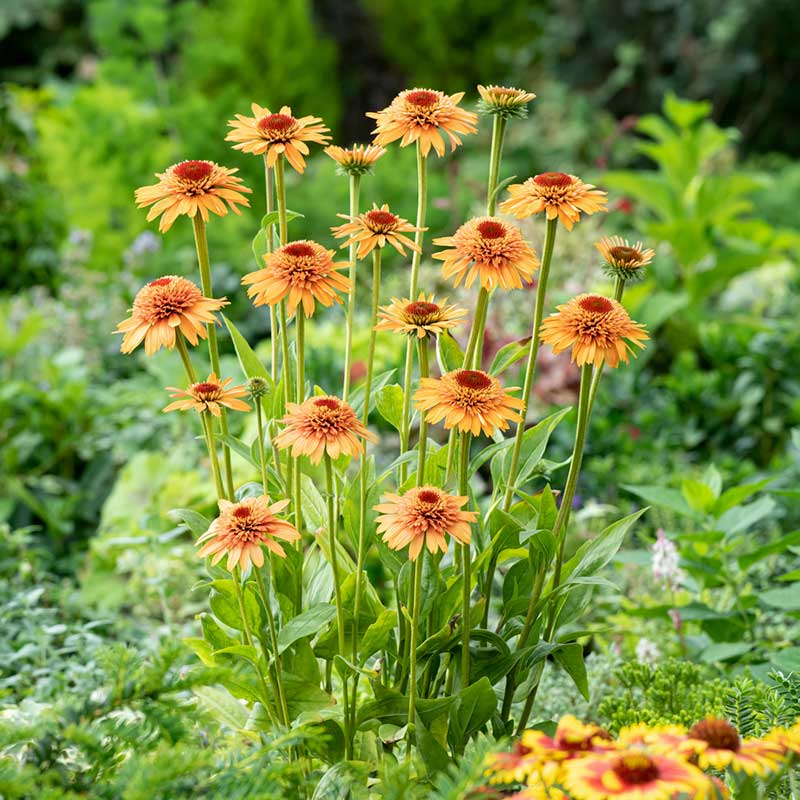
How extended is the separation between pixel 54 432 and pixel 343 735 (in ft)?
6.51

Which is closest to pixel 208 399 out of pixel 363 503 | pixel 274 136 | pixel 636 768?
pixel 363 503

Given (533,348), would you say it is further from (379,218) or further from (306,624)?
(306,624)

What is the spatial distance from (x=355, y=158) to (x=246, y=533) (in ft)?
1.59

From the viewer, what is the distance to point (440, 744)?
1.30 meters

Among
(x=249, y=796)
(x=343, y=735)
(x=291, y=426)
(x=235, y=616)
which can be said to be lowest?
(x=343, y=735)

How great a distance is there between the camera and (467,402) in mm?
1110

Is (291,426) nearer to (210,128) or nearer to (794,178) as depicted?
(210,128)

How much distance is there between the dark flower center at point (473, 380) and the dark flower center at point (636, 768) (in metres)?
0.44

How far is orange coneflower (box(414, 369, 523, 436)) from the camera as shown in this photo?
3.61 feet

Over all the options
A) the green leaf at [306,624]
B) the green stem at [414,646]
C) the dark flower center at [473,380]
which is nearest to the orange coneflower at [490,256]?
the dark flower center at [473,380]

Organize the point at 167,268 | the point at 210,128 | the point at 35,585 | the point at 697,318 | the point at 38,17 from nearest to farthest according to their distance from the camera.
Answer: the point at 35,585 → the point at 697,318 → the point at 167,268 → the point at 210,128 → the point at 38,17

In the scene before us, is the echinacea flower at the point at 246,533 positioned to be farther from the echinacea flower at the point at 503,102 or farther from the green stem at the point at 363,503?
the echinacea flower at the point at 503,102

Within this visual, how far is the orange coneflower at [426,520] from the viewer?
108cm

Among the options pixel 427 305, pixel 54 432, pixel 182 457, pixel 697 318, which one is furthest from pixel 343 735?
pixel 697 318
